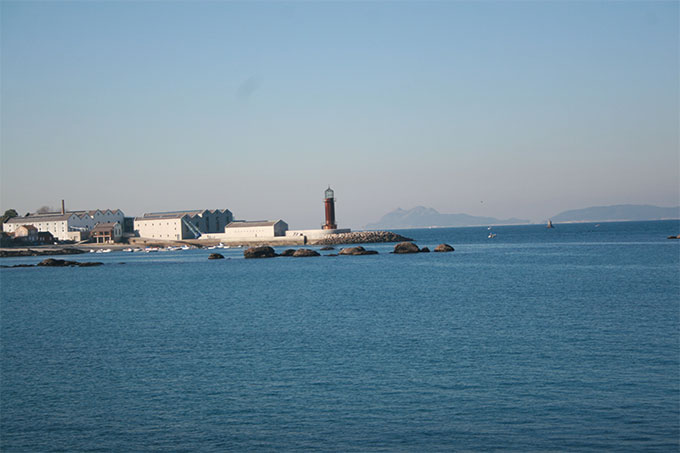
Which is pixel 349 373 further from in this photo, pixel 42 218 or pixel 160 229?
pixel 42 218

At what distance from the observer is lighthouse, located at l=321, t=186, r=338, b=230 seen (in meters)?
123

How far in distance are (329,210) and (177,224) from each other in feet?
102

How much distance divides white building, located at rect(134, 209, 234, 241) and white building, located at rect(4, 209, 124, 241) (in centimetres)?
982

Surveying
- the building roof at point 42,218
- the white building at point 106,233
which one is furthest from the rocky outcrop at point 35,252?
the building roof at point 42,218

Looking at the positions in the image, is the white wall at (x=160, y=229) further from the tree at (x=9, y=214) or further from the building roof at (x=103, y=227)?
the tree at (x=9, y=214)

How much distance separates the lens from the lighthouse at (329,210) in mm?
122812

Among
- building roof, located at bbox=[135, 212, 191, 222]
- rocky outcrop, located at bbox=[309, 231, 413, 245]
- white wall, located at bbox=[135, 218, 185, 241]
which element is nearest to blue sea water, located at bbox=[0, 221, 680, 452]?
rocky outcrop, located at bbox=[309, 231, 413, 245]

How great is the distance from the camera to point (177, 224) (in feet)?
427

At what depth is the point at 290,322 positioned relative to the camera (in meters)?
28.3

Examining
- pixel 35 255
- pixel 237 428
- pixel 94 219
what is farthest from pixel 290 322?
pixel 94 219

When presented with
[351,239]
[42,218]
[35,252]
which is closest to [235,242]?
[351,239]

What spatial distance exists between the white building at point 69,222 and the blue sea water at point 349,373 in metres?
106

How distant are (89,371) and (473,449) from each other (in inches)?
489

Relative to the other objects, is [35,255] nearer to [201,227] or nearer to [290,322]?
[201,227]
